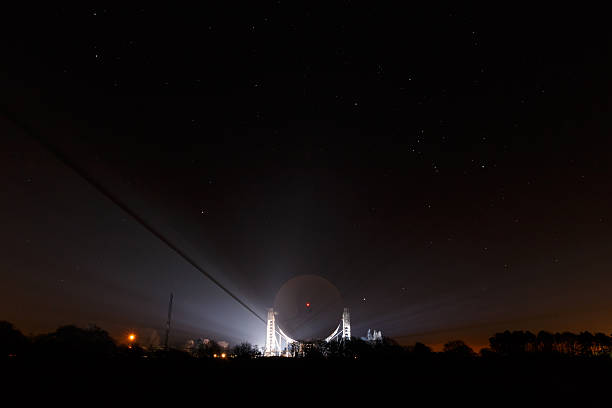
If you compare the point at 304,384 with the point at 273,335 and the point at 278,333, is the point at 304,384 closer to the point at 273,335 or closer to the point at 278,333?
the point at 273,335

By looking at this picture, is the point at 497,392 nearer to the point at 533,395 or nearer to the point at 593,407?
the point at 533,395

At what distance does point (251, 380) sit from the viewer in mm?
14461

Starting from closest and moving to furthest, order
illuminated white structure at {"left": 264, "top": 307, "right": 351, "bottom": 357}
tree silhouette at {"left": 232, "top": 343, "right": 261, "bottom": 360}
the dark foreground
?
the dark foreground, tree silhouette at {"left": 232, "top": 343, "right": 261, "bottom": 360}, illuminated white structure at {"left": 264, "top": 307, "right": 351, "bottom": 357}

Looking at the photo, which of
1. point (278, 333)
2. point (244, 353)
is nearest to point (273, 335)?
point (278, 333)

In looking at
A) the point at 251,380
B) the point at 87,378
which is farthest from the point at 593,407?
the point at 87,378

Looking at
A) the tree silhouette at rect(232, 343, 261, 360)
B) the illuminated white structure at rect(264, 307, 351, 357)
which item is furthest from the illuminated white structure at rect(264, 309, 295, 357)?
the tree silhouette at rect(232, 343, 261, 360)

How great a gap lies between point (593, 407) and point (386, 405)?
712 centimetres

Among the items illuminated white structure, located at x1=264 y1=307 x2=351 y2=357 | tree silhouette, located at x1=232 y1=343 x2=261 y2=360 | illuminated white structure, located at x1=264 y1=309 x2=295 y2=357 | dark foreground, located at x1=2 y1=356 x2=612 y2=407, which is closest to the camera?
dark foreground, located at x1=2 y1=356 x2=612 y2=407

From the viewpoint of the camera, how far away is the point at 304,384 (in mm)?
14133

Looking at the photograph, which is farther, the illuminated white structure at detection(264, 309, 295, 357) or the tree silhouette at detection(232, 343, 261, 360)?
the illuminated white structure at detection(264, 309, 295, 357)

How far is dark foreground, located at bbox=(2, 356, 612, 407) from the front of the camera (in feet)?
37.7

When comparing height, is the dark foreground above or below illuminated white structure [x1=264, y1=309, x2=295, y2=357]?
below

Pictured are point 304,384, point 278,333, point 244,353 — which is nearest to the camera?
point 304,384

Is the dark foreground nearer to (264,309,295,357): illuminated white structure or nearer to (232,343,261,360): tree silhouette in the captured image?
(232,343,261,360): tree silhouette
